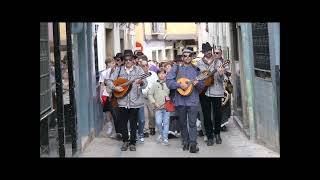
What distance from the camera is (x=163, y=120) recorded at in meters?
9.75

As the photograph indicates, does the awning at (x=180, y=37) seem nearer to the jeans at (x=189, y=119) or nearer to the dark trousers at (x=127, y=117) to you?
the dark trousers at (x=127, y=117)

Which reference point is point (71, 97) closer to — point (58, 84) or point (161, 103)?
point (58, 84)

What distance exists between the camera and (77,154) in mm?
8648

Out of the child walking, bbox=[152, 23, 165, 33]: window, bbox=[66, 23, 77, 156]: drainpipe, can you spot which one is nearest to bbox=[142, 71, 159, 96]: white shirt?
the child walking

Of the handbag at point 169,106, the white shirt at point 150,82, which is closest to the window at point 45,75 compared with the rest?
the handbag at point 169,106

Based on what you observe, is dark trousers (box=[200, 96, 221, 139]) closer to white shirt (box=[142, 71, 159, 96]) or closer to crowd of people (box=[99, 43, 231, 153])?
crowd of people (box=[99, 43, 231, 153])

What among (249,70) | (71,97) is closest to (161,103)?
(249,70)

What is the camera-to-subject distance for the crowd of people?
28.8 ft

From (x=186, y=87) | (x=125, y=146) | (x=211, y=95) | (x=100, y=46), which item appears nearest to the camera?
(x=186, y=87)

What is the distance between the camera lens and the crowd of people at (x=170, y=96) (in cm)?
879

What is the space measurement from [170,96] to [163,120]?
49 cm

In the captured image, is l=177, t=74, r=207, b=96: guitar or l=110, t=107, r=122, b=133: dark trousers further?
l=110, t=107, r=122, b=133: dark trousers
